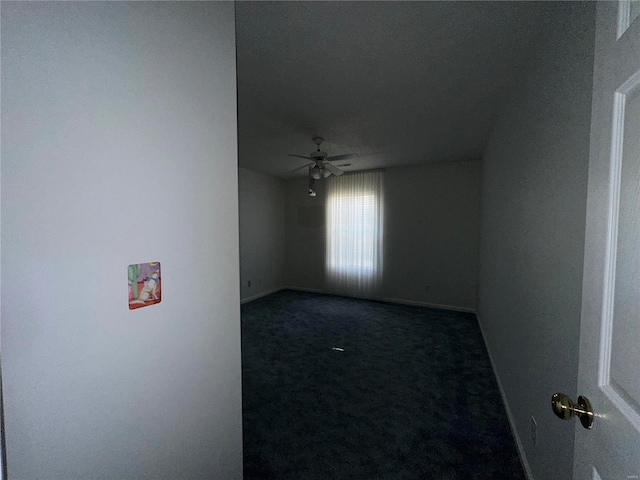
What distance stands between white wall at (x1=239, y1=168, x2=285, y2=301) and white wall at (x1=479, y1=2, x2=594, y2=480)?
4300 mm

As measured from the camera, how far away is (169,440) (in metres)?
1.02

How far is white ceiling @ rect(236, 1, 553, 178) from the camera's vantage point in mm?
1462

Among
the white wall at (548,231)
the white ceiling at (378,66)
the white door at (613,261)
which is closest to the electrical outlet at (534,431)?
the white wall at (548,231)

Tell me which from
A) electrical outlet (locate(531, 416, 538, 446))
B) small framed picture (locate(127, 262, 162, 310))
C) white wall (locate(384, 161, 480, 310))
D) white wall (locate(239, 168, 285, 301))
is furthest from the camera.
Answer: white wall (locate(239, 168, 285, 301))

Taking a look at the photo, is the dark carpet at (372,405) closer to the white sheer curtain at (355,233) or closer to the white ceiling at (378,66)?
the white sheer curtain at (355,233)

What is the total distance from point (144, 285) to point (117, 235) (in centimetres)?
19

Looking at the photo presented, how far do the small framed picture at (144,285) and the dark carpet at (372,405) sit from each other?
1353mm

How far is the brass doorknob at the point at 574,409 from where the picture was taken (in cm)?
66

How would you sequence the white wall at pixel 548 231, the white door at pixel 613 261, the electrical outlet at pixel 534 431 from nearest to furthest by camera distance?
the white door at pixel 613 261 → the white wall at pixel 548 231 → the electrical outlet at pixel 534 431

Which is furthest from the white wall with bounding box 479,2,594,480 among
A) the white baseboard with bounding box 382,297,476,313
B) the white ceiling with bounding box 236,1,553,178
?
the white baseboard with bounding box 382,297,476,313

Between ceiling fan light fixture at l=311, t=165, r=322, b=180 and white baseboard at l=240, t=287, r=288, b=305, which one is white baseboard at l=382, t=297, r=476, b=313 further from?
ceiling fan light fixture at l=311, t=165, r=322, b=180

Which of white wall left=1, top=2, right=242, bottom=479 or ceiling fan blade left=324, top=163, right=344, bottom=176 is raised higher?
ceiling fan blade left=324, top=163, right=344, bottom=176

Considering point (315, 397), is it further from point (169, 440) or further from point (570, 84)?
point (570, 84)

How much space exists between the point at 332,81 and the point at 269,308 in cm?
389
